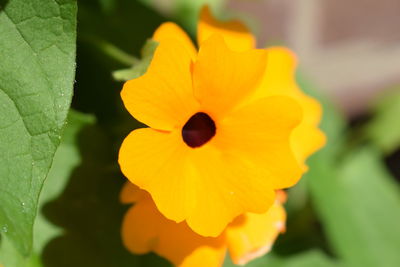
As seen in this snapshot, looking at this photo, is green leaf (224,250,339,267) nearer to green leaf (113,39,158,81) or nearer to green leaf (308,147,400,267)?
green leaf (308,147,400,267)

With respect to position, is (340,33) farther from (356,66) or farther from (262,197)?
(262,197)

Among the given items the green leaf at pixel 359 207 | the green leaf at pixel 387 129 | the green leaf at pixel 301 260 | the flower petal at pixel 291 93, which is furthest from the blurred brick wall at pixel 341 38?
the flower petal at pixel 291 93

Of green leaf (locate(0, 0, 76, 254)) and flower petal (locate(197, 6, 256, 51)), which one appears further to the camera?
flower petal (locate(197, 6, 256, 51))

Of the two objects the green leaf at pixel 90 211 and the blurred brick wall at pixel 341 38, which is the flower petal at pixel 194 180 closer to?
the green leaf at pixel 90 211

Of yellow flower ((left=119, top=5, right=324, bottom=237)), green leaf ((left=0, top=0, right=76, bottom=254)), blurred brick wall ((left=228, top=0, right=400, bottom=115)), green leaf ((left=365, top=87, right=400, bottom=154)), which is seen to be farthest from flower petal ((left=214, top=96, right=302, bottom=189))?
blurred brick wall ((left=228, top=0, right=400, bottom=115))

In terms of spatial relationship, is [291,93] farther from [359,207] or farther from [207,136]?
[359,207]
